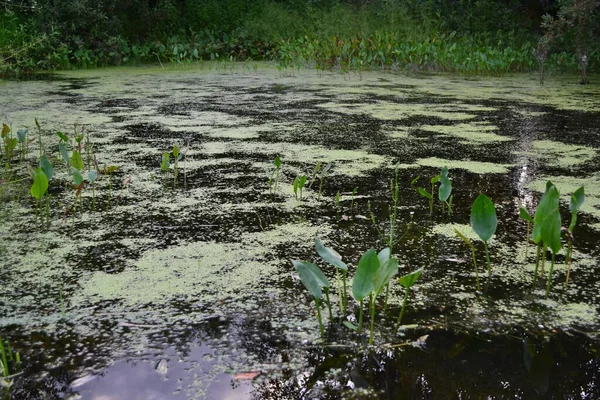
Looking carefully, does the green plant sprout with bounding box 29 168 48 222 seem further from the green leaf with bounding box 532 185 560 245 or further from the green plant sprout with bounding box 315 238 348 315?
the green leaf with bounding box 532 185 560 245

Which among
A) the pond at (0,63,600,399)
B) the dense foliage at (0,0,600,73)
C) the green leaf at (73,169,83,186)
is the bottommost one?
the pond at (0,63,600,399)

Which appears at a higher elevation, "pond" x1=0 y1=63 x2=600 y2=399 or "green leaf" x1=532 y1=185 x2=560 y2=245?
"green leaf" x1=532 y1=185 x2=560 y2=245

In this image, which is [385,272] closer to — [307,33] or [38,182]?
[38,182]

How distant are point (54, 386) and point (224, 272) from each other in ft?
1.51

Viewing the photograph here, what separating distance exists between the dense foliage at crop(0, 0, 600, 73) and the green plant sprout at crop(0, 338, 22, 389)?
425cm

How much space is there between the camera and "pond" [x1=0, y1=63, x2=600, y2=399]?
905 mm

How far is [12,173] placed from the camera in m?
2.10

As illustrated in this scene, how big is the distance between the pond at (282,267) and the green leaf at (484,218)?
91mm

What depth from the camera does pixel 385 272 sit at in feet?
3.29

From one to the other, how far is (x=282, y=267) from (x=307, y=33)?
6761mm

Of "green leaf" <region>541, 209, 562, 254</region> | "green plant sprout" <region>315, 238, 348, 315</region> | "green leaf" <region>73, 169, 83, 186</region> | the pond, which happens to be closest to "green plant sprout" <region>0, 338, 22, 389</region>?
the pond

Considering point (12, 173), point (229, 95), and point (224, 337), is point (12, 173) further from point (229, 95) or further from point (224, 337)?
point (229, 95)

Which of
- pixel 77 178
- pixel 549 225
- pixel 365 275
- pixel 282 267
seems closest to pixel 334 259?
pixel 365 275

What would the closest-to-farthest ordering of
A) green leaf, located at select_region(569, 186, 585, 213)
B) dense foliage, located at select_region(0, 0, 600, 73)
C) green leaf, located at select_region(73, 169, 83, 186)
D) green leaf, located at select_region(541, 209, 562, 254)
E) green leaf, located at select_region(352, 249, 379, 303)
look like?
green leaf, located at select_region(352, 249, 379, 303) → green leaf, located at select_region(541, 209, 562, 254) → green leaf, located at select_region(569, 186, 585, 213) → green leaf, located at select_region(73, 169, 83, 186) → dense foliage, located at select_region(0, 0, 600, 73)
